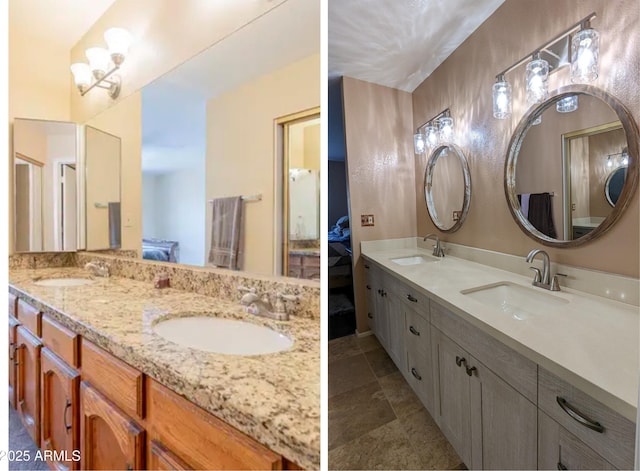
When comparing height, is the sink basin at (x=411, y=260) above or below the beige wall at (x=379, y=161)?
below

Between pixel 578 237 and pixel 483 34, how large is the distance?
263 millimetres

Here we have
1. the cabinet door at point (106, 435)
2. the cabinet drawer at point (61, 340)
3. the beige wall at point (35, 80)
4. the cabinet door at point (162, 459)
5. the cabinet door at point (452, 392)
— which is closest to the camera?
the cabinet door at point (452, 392)

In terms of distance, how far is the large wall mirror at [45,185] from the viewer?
205cm

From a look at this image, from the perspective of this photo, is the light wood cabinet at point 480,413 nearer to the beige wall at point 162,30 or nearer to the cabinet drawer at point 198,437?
the cabinet drawer at point 198,437

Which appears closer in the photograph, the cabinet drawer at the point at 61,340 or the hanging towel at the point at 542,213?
the hanging towel at the point at 542,213

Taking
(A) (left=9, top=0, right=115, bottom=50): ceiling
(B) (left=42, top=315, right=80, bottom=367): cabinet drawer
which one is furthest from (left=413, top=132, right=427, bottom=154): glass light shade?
(A) (left=9, top=0, right=115, bottom=50): ceiling

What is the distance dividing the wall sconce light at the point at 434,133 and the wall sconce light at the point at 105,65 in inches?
77.6

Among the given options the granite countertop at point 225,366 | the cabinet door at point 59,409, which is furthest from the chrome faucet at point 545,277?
the cabinet door at point 59,409

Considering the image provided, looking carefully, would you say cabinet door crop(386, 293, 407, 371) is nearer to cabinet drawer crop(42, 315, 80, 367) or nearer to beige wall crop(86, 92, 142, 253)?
cabinet drawer crop(42, 315, 80, 367)

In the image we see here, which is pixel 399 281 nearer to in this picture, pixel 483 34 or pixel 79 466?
pixel 483 34

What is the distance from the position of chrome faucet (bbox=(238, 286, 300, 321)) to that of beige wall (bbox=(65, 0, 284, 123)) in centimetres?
96

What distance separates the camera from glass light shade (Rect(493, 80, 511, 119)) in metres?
0.38

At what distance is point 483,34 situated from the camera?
0.38 meters

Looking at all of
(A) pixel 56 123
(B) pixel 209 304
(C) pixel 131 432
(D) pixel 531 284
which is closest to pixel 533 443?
(D) pixel 531 284
